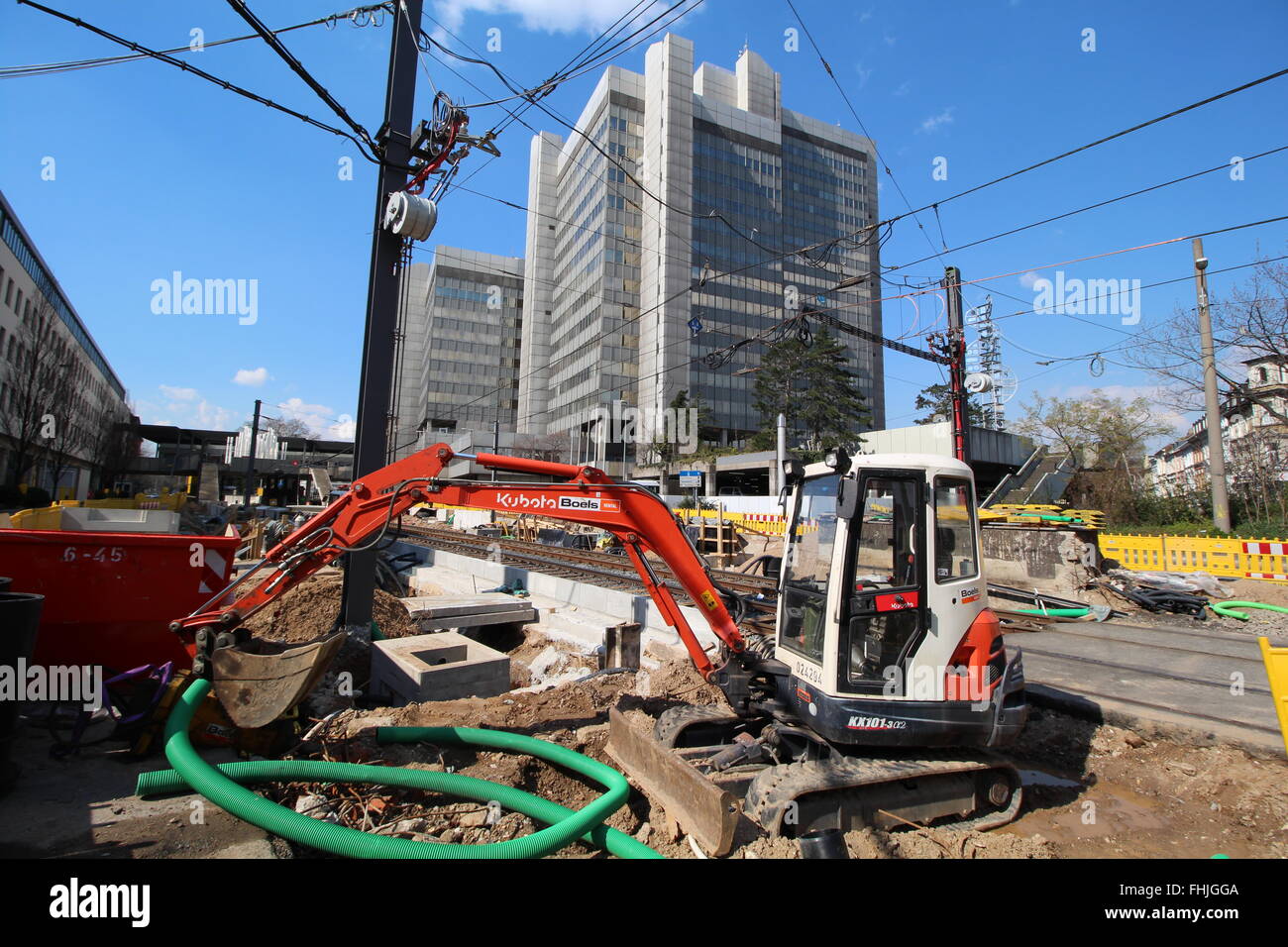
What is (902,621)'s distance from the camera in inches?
169

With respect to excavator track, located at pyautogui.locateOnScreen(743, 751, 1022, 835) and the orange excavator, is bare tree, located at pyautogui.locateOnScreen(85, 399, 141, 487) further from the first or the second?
excavator track, located at pyautogui.locateOnScreen(743, 751, 1022, 835)

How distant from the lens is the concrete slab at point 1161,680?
5.77 metres

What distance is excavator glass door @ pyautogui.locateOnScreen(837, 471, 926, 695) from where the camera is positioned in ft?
13.7

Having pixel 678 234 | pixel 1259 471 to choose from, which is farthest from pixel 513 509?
pixel 678 234

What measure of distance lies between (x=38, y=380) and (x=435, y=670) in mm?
26596

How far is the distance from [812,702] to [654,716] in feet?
7.16

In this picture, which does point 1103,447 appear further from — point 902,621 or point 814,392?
point 902,621

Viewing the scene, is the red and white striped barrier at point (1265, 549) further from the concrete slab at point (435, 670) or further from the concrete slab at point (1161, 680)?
the concrete slab at point (435, 670)

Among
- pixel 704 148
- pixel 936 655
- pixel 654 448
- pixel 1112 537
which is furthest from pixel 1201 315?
pixel 704 148

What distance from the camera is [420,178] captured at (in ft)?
29.8

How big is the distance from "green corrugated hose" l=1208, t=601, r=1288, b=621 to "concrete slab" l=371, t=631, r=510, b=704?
1365 cm

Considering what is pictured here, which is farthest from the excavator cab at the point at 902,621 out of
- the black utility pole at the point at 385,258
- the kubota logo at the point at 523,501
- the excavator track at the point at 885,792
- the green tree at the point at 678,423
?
the green tree at the point at 678,423

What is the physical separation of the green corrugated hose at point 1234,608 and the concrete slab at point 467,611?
520 inches
